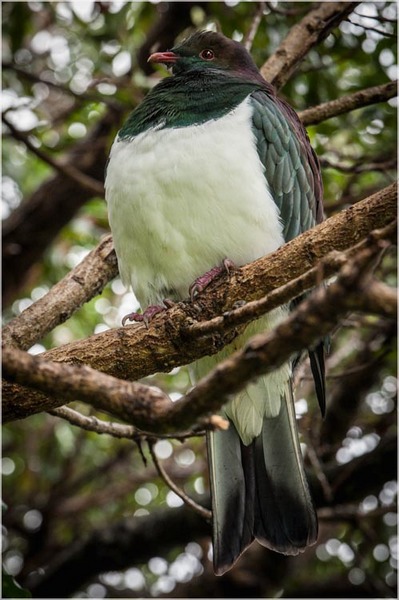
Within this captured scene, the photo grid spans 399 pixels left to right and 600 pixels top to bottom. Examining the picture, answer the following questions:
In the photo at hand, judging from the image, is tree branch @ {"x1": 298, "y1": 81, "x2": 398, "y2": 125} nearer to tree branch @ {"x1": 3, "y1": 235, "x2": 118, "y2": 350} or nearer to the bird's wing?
the bird's wing

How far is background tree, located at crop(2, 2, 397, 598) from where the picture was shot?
3.32 metres

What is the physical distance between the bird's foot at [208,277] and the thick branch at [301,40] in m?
1.55

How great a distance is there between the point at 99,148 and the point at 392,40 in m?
2.03

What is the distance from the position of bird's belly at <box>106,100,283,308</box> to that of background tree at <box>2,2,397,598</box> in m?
0.37

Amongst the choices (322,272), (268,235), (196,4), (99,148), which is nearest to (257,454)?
(268,235)

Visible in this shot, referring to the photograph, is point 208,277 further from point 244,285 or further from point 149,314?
point 244,285

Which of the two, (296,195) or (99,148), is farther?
(99,148)

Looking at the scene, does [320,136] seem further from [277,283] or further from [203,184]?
[277,283]

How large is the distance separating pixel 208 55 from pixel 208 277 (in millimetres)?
1421

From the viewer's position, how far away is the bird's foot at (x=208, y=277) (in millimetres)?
2801

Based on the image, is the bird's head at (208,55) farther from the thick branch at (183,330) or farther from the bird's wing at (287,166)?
the thick branch at (183,330)

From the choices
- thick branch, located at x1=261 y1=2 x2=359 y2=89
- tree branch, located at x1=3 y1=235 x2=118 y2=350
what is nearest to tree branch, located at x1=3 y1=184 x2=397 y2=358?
tree branch, located at x1=3 y1=235 x2=118 y2=350

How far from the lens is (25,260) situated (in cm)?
536

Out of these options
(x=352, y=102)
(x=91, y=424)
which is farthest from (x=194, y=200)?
(x=352, y=102)
